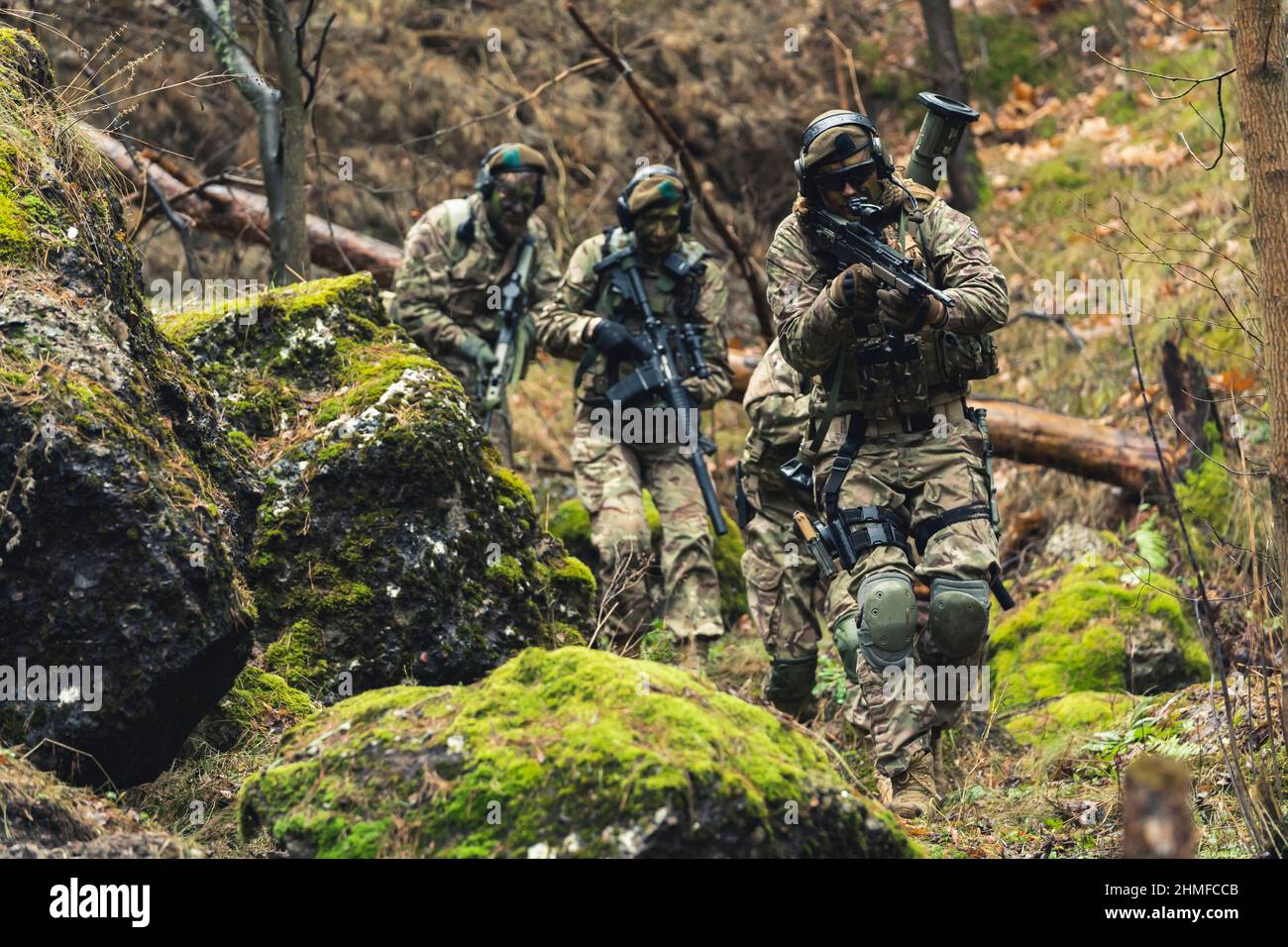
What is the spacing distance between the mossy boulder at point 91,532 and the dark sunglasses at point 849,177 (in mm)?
2690

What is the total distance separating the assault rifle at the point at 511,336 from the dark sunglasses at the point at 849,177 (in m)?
3.55

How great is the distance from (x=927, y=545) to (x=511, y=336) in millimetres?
3995

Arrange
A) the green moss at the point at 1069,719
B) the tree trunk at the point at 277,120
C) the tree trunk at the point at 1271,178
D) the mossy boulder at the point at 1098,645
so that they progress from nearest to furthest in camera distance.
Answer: the tree trunk at the point at 1271,178
the green moss at the point at 1069,719
the mossy boulder at the point at 1098,645
the tree trunk at the point at 277,120

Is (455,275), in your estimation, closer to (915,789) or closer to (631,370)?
(631,370)

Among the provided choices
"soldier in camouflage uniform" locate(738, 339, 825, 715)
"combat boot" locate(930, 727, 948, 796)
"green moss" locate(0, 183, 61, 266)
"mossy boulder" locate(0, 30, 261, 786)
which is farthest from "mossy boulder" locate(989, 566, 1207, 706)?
"green moss" locate(0, 183, 61, 266)

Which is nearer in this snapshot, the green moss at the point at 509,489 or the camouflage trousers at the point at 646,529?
the green moss at the point at 509,489

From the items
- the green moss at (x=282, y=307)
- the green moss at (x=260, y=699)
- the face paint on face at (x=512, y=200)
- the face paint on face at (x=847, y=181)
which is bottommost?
the green moss at (x=260, y=699)

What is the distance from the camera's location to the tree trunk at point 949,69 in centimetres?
1402

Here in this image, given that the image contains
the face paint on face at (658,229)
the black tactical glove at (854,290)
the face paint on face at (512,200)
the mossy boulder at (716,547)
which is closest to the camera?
the black tactical glove at (854,290)

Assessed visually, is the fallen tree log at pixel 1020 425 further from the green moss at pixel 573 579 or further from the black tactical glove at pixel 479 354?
the green moss at pixel 573 579

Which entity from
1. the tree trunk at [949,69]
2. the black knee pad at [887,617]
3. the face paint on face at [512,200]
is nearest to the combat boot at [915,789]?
the black knee pad at [887,617]

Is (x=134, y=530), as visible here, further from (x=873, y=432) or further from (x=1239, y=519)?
(x=1239, y=519)

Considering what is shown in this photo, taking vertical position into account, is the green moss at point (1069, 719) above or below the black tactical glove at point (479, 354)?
below

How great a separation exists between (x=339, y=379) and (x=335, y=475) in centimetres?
63
